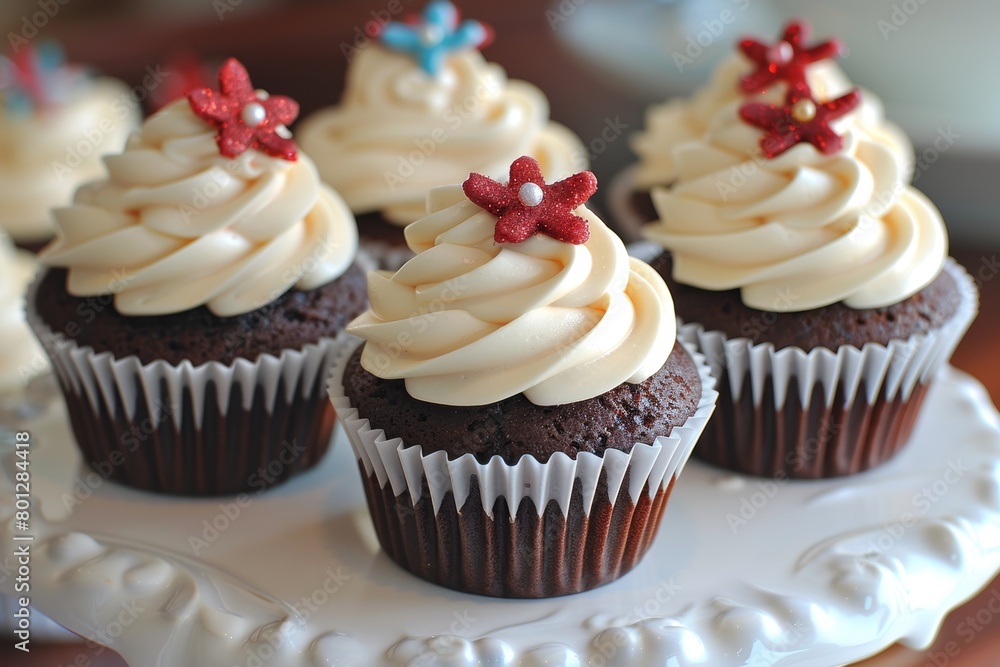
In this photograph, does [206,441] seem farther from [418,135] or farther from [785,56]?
[785,56]

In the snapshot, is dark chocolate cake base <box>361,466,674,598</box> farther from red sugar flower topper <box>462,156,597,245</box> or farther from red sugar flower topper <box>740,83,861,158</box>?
red sugar flower topper <box>740,83,861,158</box>

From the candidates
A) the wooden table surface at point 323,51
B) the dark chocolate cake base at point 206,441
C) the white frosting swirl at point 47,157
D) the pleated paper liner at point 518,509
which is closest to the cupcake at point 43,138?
the white frosting swirl at point 47,157

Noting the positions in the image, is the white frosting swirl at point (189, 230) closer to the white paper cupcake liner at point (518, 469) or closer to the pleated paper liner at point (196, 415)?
the pleated paper liner at point (196, 415)

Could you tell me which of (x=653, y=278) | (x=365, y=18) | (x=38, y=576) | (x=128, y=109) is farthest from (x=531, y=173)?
(x=365, y=18)

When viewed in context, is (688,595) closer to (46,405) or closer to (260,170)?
(260,170)

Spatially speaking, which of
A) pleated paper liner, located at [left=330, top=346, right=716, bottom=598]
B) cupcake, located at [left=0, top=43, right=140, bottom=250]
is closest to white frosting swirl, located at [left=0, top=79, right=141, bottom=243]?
cupcake, located at [left=0, top=43, right=140, bottom=250]

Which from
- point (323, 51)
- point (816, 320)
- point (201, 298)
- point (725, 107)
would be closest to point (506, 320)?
point (201, 298)

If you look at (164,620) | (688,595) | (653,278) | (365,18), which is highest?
(653,278)
